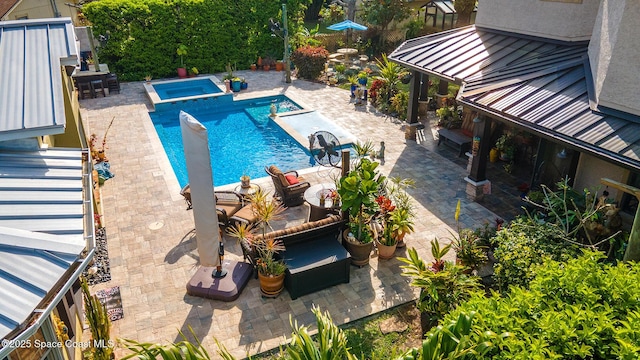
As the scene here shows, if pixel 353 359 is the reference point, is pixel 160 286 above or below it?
below

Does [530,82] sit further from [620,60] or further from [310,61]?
[310,61]

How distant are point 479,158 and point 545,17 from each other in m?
5.67

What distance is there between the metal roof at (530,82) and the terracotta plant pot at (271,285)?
748 cm

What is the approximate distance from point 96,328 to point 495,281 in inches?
332

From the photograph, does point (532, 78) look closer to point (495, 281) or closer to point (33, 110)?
point (495, 281)

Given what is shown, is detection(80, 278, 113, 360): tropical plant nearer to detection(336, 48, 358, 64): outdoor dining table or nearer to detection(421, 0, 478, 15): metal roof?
detection(336, 48, 358, 64): outdoor dining table

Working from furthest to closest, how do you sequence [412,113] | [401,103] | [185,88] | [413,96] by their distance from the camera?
[185,88], [401,103], [412,113], [413,96]

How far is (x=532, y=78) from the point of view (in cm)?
1408

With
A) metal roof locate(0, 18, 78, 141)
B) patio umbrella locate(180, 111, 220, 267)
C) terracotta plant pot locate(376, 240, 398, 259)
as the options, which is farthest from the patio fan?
metal roof locate(0, 18, 78, 141)

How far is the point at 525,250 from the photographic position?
10.2m

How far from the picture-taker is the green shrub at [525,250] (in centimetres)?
988

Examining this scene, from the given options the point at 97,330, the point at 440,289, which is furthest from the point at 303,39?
the point at 97,330

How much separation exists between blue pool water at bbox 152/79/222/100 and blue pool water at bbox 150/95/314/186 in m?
2.63

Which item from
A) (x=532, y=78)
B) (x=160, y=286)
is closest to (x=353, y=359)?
(x=160, y=286)
